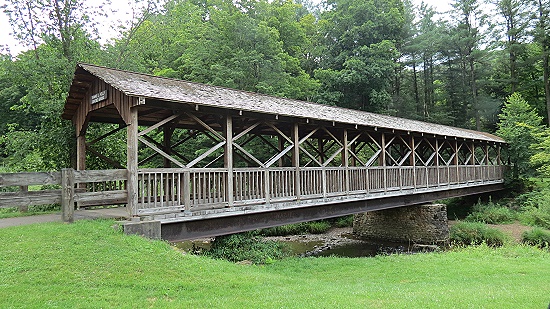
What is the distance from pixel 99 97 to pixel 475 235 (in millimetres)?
16640

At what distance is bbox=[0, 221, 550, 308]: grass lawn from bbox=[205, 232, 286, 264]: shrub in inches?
Result: 89.3

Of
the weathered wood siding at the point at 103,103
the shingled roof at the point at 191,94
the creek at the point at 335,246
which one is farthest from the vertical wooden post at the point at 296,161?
the weathered wood siding at the point at 103,103

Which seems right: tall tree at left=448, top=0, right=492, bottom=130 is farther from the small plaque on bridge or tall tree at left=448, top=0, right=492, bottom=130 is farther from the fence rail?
the small plaque on bridge

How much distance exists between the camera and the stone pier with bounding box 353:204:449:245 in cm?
1778

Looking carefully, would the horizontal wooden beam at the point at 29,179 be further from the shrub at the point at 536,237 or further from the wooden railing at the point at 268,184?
the shrub at the point at 536,237

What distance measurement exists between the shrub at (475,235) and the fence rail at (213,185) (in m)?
2.31

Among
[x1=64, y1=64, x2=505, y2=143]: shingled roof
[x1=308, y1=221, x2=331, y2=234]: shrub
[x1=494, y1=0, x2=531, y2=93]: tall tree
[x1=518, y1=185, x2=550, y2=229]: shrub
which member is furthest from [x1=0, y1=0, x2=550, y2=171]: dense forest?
[x1=308, y1=221, x2=331, y2=234]: shrub

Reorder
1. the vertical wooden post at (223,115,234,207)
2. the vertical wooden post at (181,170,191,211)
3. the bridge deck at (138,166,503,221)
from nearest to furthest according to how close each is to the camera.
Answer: the bridge deck at (138,166,503,221) < the vertical wooden post at (181,170,191,211) < the vertical wooden post at (223,115,234,207)

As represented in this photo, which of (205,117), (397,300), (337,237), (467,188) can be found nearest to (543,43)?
(467,188)

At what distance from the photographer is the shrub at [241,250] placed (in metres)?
10.2

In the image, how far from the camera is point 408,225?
18.8 m

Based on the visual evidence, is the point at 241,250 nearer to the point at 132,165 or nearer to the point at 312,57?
the point at 132,165

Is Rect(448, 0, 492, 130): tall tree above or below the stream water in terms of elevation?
above

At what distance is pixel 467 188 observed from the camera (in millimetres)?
21859
